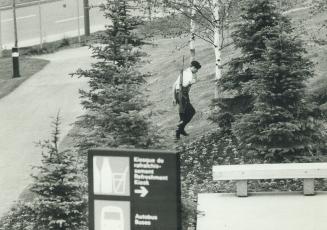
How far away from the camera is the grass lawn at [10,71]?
942 inches

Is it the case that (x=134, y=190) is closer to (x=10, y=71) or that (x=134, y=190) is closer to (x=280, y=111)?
(x=280, y=111)

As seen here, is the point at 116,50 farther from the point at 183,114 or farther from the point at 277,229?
the point at 277,229

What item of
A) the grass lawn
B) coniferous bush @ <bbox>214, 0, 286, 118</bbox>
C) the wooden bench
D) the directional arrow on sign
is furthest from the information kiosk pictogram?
the grass lawn

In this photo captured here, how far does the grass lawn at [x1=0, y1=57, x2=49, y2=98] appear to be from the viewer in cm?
2392

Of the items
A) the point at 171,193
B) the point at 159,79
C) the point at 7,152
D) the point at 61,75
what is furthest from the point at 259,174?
the point at 61,75

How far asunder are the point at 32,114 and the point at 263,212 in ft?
36.1

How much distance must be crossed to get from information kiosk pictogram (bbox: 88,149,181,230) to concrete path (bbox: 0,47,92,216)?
22.5 feet

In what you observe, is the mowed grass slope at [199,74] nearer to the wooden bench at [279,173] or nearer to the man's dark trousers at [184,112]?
the man's dark trousers at [184,112]

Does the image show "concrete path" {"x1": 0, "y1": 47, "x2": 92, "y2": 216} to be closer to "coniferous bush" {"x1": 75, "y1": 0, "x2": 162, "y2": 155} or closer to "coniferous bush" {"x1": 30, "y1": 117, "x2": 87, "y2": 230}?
"coniferous bush" {"x1": 75, "y1": 0, "x2": 162, "y2": 155}

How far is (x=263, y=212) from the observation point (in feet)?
35.7

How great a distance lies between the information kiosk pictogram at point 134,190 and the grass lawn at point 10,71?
52.8 feet

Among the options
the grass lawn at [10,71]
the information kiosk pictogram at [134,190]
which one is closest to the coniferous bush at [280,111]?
the information kiosk pictogram at [134,190]

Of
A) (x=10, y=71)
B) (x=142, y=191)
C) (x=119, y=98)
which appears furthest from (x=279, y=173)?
(x=10, y=71)

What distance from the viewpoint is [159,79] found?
22969mm
